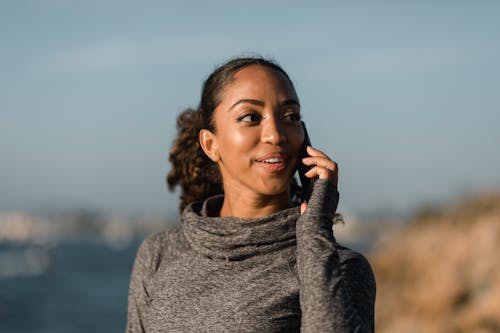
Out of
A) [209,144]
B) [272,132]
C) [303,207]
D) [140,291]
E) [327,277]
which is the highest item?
[209,144]

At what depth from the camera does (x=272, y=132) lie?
299 centimetres

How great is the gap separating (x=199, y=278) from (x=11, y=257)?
306 ft

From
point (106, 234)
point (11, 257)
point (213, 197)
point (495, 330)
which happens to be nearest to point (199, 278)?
point (213, 197)

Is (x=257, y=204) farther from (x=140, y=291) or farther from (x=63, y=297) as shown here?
(x=63, y=297)

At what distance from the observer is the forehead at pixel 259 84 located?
3.05 meters

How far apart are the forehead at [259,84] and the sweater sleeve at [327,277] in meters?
0.36

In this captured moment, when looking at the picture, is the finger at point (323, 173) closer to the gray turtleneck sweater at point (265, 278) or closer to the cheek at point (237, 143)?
the gray turtleneck sweater at point (265, 278)

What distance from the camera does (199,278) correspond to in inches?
124

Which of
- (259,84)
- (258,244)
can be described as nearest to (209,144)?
(259,84)

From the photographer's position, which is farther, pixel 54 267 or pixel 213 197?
pixel 54 267

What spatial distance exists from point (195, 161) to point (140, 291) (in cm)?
62

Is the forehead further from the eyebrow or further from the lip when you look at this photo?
the lip

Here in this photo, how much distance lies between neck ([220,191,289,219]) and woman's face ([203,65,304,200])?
5 centimetres

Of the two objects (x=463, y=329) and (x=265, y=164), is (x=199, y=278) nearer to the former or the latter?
(x=265, y=164)
